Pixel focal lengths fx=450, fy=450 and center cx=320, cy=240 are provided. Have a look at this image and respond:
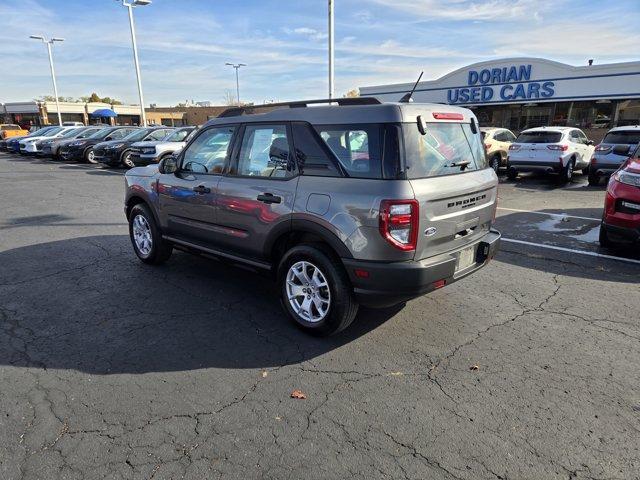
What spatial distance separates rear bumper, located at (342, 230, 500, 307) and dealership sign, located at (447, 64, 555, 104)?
24041mm

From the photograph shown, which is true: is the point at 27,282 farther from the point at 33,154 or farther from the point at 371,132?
the point at 33,154

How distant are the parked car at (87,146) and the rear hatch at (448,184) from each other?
19409 mm

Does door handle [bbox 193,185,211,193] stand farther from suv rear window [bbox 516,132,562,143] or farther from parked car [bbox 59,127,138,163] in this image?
parked car [bbox 59,127,138,163]

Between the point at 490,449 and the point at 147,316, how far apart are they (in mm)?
3136

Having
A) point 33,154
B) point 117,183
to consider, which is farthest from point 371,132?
point 33,154

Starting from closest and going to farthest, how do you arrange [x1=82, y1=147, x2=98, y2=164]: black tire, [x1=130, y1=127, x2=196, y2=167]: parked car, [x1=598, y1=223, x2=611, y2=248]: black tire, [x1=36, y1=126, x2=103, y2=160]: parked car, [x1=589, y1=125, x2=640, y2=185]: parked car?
[x1=598, y1=223, x2=611, y2=248]: black tire
[x1=589, y1=125, x2=640, y2=185]: parked car
[x1=130, y1=127, x2=196, y2=167]: parked car
[x1=82, y1=147, x2=98, y2=164]: black tire
[x1=36, y1=126, x2=103, y2=160]: parked car

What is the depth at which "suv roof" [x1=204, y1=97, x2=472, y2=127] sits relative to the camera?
3.39 meters

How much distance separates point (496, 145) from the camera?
53.1 feet

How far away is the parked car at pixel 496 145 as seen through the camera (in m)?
15.8

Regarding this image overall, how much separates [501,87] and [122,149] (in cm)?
2016

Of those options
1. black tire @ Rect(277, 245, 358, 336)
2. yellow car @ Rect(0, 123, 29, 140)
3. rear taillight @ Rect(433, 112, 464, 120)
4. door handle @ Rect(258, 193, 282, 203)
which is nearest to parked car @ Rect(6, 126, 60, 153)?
yellow car @ Rect(0, 123, 29, 140)

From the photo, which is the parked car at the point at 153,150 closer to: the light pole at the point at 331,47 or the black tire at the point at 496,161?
the light pole at the point at 331,47

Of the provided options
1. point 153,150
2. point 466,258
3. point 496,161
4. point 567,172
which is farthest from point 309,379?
point 496,161

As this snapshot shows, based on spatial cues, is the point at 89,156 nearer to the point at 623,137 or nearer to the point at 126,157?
the point at 126,157
